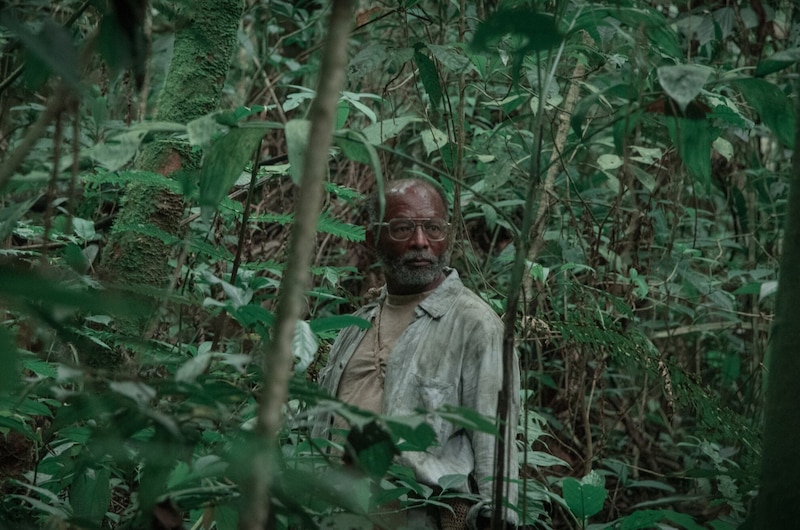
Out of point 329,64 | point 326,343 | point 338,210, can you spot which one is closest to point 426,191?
point 326,343

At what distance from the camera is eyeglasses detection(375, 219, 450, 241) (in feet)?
11.2

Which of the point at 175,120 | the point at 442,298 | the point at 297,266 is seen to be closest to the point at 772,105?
the point at 297,266

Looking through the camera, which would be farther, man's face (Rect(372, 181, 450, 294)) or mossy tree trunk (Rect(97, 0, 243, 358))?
man's face (Rect(372, 181, 450, 294))

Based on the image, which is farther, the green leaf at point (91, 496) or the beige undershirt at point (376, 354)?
the beige undershirt at point (376, 354)

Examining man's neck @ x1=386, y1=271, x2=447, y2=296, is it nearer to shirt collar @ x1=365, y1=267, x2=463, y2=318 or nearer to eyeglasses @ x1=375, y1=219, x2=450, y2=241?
shirt collar @ x1=365, y1=267, x2=463, y2=318

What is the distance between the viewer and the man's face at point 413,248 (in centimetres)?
338

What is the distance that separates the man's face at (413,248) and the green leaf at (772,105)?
6.64 feet

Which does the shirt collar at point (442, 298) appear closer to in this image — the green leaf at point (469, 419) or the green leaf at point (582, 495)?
the green leaf at point (582, 495)

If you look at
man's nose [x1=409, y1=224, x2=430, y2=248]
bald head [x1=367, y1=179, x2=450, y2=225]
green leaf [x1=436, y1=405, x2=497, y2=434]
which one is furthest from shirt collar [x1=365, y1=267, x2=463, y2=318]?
green leaf [x1=436, y1=405, x2=497, y2=434]

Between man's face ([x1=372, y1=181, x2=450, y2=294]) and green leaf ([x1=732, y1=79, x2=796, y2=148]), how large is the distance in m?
2.02

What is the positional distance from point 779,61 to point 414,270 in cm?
211

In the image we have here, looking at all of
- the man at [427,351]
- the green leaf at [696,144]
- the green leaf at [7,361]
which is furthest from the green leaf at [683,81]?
the man at [427,351]

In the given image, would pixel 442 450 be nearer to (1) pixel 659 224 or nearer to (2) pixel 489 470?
(2) pixel 489 470

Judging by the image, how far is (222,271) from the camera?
4.37 meters
